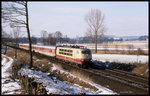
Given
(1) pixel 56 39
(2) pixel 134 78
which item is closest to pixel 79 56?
(2) pixel 134 78

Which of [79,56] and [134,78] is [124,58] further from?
[134,78]

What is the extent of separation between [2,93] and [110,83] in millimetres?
8013

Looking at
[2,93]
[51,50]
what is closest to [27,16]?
[2,93]

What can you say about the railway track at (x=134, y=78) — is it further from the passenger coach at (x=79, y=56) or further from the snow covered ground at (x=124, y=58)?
the snow covered ground at (x=124, y=58)

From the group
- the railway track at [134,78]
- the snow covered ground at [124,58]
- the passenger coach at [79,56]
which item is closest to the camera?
the railway track at [134,78]

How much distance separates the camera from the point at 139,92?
36.3ft

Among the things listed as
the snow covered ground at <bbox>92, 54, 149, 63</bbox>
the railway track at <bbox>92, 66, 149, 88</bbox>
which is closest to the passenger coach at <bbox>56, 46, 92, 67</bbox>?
the railway track at <bbox>92, 66, 149, 88</bbox>

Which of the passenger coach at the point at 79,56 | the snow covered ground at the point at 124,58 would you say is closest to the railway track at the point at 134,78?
the passenger coach at the point at 79,56

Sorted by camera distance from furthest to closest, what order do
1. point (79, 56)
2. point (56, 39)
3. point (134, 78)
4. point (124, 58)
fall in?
point (56, 39) → point (124, 58) → point (79, 56) → point (134, 78)

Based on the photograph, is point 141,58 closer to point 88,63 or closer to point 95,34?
point 88,63

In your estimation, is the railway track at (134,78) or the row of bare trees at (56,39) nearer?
the railway track at (134,78)

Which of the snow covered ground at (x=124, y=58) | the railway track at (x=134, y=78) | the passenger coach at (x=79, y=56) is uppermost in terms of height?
the passenger coach at (x=79, y=56)

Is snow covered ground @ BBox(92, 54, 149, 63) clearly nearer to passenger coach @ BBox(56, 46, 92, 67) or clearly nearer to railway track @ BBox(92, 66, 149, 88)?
passenger coach @ BBox(56, 46, 92, 67)

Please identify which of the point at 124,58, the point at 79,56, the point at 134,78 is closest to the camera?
the point at 134,78
